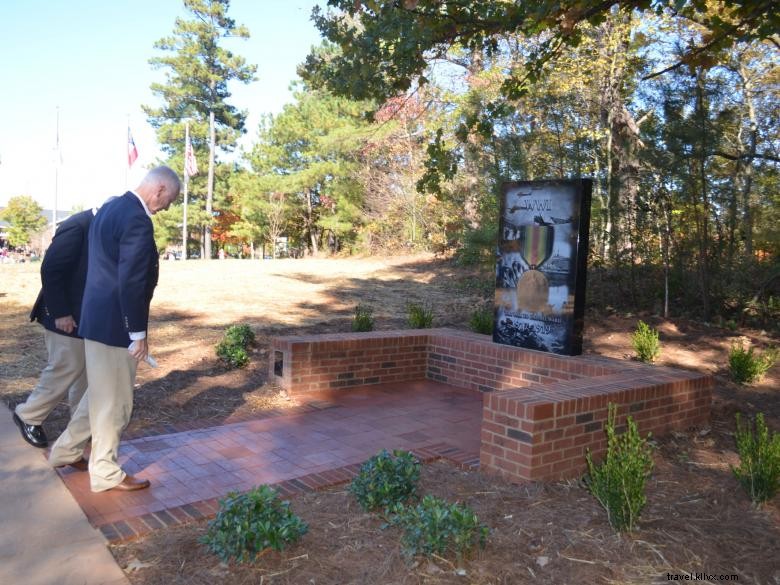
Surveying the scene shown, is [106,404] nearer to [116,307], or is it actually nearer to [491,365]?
[116,307]

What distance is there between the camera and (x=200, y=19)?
3938 centimetres

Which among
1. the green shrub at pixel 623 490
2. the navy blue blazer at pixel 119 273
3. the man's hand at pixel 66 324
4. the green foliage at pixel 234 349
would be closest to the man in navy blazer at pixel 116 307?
the navy blue blazer at pixel 119 273

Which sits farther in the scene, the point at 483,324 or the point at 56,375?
the point at 483,324

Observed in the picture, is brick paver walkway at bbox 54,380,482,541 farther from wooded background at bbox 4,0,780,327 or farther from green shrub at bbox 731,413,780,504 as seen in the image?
wooded background at bbox 4,0,780,327

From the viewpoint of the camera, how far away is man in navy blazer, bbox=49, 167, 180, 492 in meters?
3.34

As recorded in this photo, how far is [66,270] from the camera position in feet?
13.1

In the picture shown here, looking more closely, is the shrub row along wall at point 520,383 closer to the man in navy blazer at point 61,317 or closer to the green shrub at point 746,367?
the green shrub at point 746,367

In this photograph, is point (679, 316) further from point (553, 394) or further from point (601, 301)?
point (553, 394)

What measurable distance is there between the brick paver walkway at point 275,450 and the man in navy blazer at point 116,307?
1.01 feet

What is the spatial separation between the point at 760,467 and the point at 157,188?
358 centimetres

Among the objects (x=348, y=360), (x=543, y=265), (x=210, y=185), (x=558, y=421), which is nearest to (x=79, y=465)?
(x=348, y=360)

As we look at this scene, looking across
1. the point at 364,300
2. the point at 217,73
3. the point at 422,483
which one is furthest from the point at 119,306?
the point at 217,73

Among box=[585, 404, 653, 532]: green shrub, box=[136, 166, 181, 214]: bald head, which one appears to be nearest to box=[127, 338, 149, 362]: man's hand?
box=[136, 166, 181, 214]: bald head

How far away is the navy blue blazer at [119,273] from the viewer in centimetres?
333
